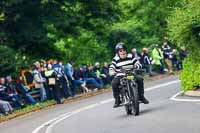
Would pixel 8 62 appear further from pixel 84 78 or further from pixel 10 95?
pixel 10 95

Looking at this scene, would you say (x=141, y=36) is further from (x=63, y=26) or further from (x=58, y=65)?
(x=58, y=65)

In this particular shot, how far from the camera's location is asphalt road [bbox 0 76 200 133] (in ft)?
51.7

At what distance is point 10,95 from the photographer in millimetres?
25688

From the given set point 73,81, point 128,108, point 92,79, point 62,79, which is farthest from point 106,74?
point 128,108

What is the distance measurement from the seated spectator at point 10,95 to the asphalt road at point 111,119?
53.5 inches

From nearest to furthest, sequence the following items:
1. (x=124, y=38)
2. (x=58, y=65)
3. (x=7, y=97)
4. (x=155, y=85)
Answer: (x=7, y=97) < (x=58, y=65) < (x=155, y=85) < (x=124, y=38)

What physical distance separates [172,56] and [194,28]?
16923mm

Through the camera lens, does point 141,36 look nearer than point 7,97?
No

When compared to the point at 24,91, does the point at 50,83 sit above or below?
above

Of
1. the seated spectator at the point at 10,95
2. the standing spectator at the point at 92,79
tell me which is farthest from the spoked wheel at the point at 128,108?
the standing spectator at the point at 92,79

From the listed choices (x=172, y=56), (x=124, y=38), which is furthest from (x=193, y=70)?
(x=124, y=38)

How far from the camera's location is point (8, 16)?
3206 centimetres

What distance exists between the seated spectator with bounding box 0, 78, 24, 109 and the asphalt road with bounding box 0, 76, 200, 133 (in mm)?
1359

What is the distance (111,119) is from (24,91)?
900cm
